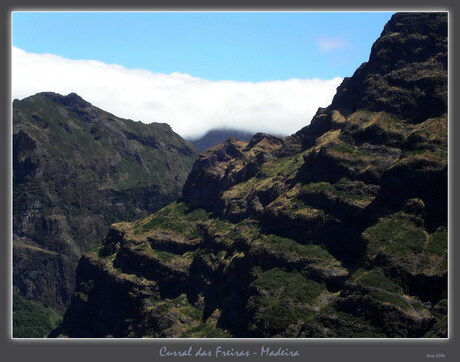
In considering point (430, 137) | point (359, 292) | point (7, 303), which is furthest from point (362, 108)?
point (7, 303)

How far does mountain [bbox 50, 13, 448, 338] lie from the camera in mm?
122812

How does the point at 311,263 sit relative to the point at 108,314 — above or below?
above

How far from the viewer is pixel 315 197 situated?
6250 inches

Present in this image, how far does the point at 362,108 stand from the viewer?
596ft

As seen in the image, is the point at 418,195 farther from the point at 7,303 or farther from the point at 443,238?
the point at 7,303

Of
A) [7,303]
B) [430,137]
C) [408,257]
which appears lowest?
[408,257]

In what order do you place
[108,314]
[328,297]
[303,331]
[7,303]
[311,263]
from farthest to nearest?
1. [108,314]
2. [311,263]
3. [328,297]
4. [303,331]
5. [7,303]

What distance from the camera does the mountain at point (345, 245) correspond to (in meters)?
123

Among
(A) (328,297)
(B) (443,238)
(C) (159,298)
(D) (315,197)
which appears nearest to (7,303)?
(A) (328,297)

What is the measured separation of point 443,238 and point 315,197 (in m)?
38.3

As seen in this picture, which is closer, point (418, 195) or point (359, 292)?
point (359, 292)

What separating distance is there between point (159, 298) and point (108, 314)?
879 inches

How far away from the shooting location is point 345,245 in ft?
475

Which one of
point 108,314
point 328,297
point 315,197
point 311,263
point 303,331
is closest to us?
point 303,331
